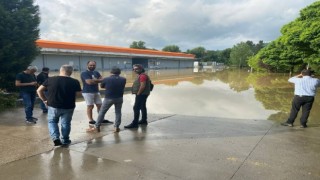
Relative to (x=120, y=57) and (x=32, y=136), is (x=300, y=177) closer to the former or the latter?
(x=32, y=136)

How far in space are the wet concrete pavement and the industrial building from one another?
22.6 meters

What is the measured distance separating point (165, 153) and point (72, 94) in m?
2.08

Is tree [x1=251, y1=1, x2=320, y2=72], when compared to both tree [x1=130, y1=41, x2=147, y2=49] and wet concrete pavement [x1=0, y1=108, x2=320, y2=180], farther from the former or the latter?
tree [x1=130, y1=41, x2=147, y2=49]

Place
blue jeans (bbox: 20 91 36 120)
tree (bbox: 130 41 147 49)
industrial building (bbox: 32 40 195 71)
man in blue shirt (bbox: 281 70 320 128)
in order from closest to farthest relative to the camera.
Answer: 1. man in blue shirt (bbox: 281 70 320 128)
2. blue jeans (bbox: 20 91 36 120)
3. industrial building (bbox: 32 40 195 71)
4. tree (bbox: 130 41 147 49)

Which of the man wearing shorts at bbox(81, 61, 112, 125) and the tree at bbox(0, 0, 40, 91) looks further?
the tree at bbox(0, 0, 40, 91)

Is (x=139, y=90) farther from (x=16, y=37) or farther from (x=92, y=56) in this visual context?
(x=92, y=56)

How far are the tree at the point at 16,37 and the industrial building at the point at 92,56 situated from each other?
1529 cm

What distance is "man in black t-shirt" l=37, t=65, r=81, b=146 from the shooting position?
5.11 m

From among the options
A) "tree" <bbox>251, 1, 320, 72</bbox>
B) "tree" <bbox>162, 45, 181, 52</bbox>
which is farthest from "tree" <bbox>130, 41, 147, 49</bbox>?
"tree" <bbox>251, 1, 320, 72</bbox>

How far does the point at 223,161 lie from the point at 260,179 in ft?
2.56

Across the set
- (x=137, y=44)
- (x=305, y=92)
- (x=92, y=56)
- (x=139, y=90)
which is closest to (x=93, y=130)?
(x=139, y=90)

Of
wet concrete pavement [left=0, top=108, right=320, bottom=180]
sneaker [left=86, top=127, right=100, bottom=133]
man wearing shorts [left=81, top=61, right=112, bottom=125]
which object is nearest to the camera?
wet concrete pavement [left=0, top=108, right=320, bottom=180]

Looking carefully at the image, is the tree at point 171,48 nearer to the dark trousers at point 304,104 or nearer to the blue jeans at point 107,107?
the dark trousers at point 304,104

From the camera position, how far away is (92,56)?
1761 inches
